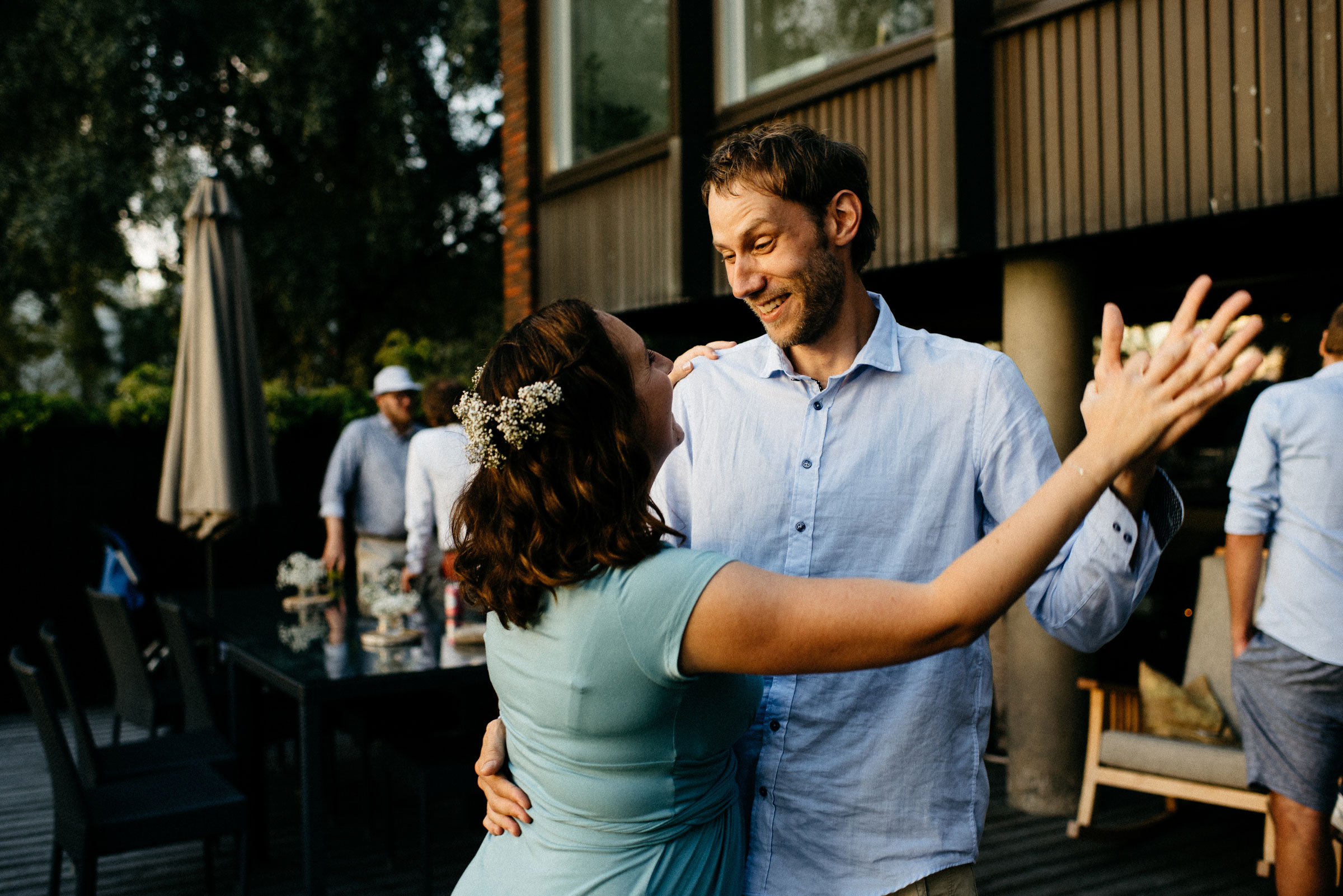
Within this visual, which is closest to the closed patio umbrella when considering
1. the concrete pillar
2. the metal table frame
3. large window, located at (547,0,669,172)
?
the metal table frame

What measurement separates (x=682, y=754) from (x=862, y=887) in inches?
14.9

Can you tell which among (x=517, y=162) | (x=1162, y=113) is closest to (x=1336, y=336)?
(x=1162, y=113)

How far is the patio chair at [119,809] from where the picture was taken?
3.26m

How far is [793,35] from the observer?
6023 mm

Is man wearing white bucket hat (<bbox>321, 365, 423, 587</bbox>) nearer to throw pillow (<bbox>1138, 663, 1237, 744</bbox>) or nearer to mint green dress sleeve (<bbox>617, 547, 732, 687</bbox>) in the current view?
throw pillow (<bbox>1138, 663, 1237, 744</bbox>)

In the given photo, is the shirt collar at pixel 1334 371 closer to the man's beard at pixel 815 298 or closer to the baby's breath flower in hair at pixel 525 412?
the man's beard at pixel 815 298

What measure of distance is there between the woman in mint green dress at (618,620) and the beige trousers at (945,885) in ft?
0.85

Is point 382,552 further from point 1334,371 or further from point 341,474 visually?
point 1334,371

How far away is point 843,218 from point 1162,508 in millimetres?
716

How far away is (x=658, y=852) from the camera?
58.1 inches

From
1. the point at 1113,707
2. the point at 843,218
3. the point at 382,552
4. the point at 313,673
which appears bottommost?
the point at 1113,707

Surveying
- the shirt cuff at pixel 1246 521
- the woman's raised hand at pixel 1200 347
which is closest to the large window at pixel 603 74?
the shirt cuff at pixel 1246 521

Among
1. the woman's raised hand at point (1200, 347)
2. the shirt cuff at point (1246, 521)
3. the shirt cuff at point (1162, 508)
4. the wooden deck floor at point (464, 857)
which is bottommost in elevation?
the wooden deck floor at point (464, 857)

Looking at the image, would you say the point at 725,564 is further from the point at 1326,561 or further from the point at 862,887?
A: the point at 1326,561
